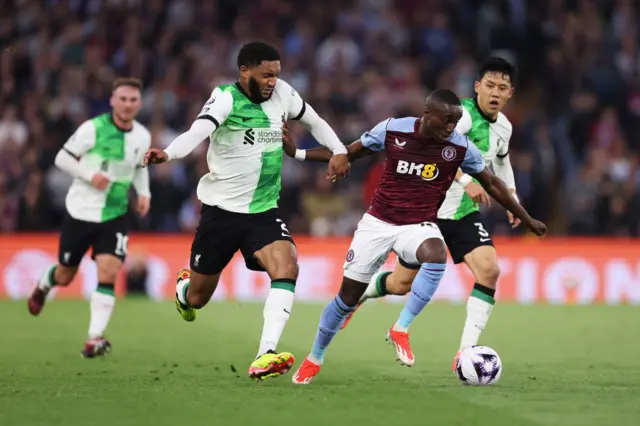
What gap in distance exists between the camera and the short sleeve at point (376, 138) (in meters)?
9.30

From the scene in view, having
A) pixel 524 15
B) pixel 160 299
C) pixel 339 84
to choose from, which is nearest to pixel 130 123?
pixel 160 299

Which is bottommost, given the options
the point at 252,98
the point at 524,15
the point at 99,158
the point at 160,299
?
the point at 160,299

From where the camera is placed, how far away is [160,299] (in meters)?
18.7

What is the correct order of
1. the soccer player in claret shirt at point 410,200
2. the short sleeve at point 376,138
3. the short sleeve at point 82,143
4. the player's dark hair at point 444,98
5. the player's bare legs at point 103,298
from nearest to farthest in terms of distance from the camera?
the player's dark hair at point 444,98
the soccer player in claret shirt at point 410,200
the short sleeve at point 376,138
the player's bare legs at point 103,298
the short sleeve at point 82,143

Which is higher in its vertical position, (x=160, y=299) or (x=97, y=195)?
(x=97, y=195)

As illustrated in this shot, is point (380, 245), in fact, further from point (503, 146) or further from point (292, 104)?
point (503, 146)

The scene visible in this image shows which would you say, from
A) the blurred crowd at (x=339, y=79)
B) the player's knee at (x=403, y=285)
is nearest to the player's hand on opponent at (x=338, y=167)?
the player's knee at (x=403, y=285)

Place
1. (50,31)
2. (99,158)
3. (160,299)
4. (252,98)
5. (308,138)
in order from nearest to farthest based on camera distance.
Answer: (252,98) < (99,158) < (160,299) < (308,138) < (50,31)

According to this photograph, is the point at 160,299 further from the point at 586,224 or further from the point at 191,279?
the point at 191,279

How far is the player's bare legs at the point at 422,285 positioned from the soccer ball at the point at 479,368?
64 cm

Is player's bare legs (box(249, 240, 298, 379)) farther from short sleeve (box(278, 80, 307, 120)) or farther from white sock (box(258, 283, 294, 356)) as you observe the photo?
short sleeve (box(278, 80, 307, 120))

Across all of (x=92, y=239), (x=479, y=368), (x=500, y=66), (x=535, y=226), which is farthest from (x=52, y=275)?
(x=535, y=226)

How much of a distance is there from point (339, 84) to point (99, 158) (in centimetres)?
926

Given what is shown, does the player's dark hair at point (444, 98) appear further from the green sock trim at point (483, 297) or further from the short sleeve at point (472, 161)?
the green sock trim at point (483, 297)
